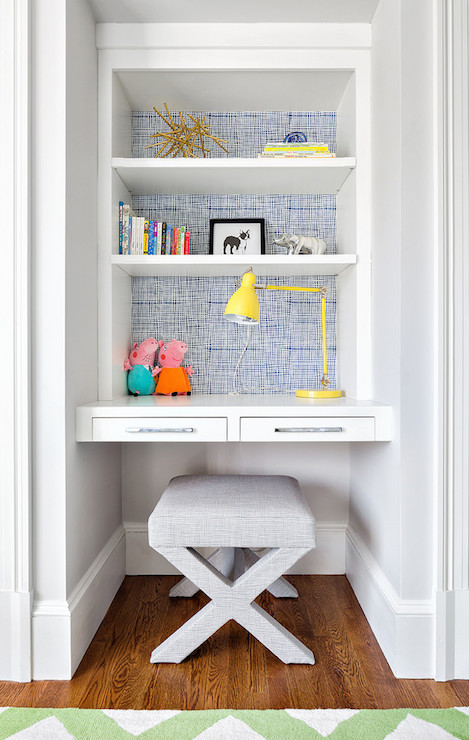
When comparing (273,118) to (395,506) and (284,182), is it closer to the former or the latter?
(284,182)

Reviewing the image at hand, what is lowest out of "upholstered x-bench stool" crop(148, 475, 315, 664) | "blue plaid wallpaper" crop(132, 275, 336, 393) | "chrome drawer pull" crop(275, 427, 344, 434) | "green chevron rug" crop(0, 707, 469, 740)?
"green chevron rug" crop(0, 707, 469, 740)

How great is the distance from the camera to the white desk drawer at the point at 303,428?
1.77 metres

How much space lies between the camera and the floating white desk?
5.78 feet

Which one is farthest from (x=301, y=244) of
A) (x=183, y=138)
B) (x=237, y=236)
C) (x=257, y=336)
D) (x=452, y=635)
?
(x=452, y=635)

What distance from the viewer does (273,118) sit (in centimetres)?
242

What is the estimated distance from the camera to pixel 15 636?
5.22 ft

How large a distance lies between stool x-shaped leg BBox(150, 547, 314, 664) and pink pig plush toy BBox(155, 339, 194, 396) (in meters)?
0.81

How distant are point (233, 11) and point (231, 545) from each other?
1932mm

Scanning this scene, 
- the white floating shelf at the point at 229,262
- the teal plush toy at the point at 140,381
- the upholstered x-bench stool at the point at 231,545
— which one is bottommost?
the upholstered x-bench stool at the point at 231,545

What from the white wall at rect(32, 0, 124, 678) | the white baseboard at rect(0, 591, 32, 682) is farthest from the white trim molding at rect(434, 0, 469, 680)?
the white baseboard at rect(0, 591, 32, 682)

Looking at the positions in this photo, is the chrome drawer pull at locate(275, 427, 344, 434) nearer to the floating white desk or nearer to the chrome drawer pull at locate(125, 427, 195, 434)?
the floating white desk

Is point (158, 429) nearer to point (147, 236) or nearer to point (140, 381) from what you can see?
point (140, 381)

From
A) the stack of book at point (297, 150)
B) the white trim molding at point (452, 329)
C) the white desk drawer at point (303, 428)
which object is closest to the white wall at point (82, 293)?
the white desk drawer at point (303, 428)

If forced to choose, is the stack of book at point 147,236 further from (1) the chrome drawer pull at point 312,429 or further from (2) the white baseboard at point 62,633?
(2) the white baseboard at point 62,633
